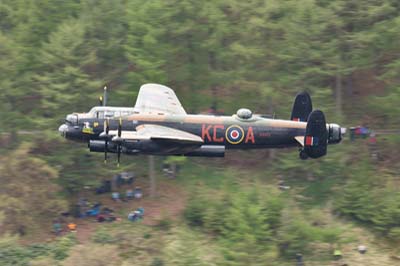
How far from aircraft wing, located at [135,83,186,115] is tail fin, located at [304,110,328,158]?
6820 mm

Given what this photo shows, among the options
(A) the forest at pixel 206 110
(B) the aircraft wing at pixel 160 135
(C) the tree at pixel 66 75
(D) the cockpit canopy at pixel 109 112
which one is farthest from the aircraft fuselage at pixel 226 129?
(C) the tree at pixel 66 75

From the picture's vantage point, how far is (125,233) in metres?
46.7

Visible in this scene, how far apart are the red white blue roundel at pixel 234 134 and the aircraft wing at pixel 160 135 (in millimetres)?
1705

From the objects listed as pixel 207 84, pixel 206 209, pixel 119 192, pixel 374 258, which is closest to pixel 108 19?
Answer: pixel 207 84

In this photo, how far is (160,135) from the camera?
34.9 metres

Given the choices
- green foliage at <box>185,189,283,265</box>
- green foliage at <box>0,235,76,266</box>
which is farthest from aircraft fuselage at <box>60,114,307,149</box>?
green foliage at <box>0,235,76,266</box>

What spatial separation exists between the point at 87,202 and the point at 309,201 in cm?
1434

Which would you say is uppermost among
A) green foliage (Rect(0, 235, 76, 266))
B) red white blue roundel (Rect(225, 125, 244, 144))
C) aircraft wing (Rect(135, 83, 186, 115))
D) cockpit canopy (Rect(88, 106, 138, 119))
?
aircraft wing (Rect(135, 83, 186, 115))

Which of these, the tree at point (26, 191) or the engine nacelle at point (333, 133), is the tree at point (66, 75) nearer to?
the tree at point (26, 191)

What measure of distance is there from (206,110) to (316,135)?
15497 mm

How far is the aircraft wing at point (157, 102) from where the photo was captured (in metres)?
38.9

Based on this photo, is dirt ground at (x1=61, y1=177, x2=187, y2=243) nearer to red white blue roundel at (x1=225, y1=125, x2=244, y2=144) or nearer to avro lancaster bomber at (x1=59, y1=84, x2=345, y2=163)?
avro lancaster bomber at (x1=59, y1=84, x2=345, y2=163)

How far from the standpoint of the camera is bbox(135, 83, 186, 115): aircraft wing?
128 ft

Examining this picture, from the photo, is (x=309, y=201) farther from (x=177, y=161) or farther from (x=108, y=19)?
(x=108, y=19)
